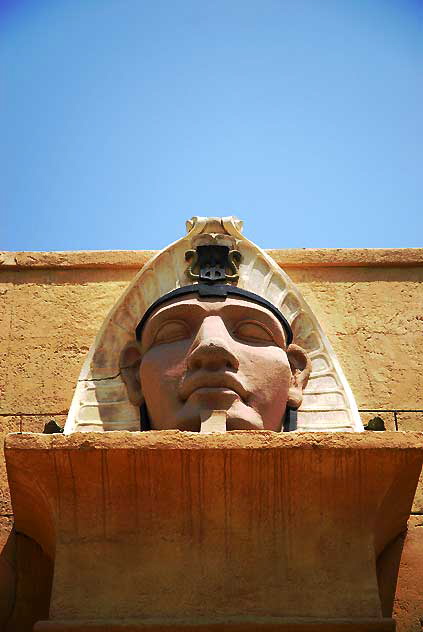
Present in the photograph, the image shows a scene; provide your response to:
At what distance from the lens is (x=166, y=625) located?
13.9 feet

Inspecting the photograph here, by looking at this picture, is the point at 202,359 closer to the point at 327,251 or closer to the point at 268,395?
the point at 268,395

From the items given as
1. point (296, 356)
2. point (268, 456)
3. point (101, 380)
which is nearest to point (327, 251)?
point (296, 356)

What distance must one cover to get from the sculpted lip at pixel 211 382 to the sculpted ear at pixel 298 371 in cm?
49

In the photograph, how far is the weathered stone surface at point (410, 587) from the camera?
488 cm

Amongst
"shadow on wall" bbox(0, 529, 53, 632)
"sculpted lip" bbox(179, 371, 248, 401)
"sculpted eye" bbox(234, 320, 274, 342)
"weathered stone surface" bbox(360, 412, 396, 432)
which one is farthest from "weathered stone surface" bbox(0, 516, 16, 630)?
"weathered stone surface" bbox(360, 412, 396, 432)

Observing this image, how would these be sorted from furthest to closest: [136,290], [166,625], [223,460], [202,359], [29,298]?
1. [29,298]
2. [136,290]
3. [202,359]
4. [223,460]
5. [166,625]

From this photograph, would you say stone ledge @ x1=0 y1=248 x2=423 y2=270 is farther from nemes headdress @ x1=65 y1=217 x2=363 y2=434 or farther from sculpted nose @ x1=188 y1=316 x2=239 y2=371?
sculpted nose @ x1=188 y1=316 x2=239 y2=371

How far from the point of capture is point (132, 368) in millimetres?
5602

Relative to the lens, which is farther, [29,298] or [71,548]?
[29,298]

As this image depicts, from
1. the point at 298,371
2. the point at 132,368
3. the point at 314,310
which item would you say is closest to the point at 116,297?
the point at 314,310

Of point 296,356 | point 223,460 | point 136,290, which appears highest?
point 136,290

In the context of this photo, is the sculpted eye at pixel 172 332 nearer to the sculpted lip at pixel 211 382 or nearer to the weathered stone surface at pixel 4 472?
the sculpted lip at pixel 211 382

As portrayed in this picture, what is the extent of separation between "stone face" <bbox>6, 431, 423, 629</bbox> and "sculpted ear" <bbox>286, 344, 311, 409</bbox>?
880mm

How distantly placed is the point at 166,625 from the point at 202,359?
1.24 m
